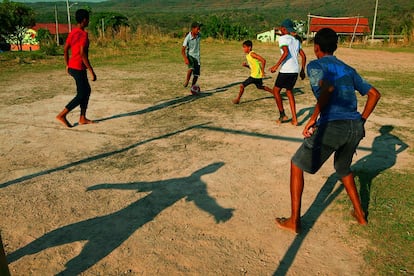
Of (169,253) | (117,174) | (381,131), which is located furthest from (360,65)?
(169,253)

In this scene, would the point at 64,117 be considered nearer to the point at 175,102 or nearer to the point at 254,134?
the point at 175,102

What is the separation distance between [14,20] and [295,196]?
6444 centimetres

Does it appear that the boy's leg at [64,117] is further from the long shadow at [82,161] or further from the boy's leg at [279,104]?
the boy's leg at [279,104]

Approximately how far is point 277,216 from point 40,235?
2.19 metres

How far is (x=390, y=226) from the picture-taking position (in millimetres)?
3428

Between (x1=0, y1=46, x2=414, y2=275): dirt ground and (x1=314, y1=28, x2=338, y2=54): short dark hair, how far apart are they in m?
1.59

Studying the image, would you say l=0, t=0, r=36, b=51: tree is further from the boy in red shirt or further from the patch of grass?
the patch of grass

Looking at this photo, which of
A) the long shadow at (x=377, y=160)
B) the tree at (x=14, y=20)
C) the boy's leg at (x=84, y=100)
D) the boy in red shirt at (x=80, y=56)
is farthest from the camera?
the tree at (x=14, y=20)

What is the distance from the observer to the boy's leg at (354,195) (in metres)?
3.42

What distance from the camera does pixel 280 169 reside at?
4.74 metres

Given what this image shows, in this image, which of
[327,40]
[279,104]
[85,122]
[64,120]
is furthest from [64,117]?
[327,40]

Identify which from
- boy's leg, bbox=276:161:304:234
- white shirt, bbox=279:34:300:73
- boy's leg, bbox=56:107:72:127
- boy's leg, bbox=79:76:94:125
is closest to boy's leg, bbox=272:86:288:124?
white shirt, bbox=279:34:300:73

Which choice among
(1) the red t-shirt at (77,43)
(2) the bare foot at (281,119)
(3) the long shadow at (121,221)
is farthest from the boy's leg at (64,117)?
(2) the bare foot at (281,119)

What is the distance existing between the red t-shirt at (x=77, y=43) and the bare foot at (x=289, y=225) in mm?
4479
